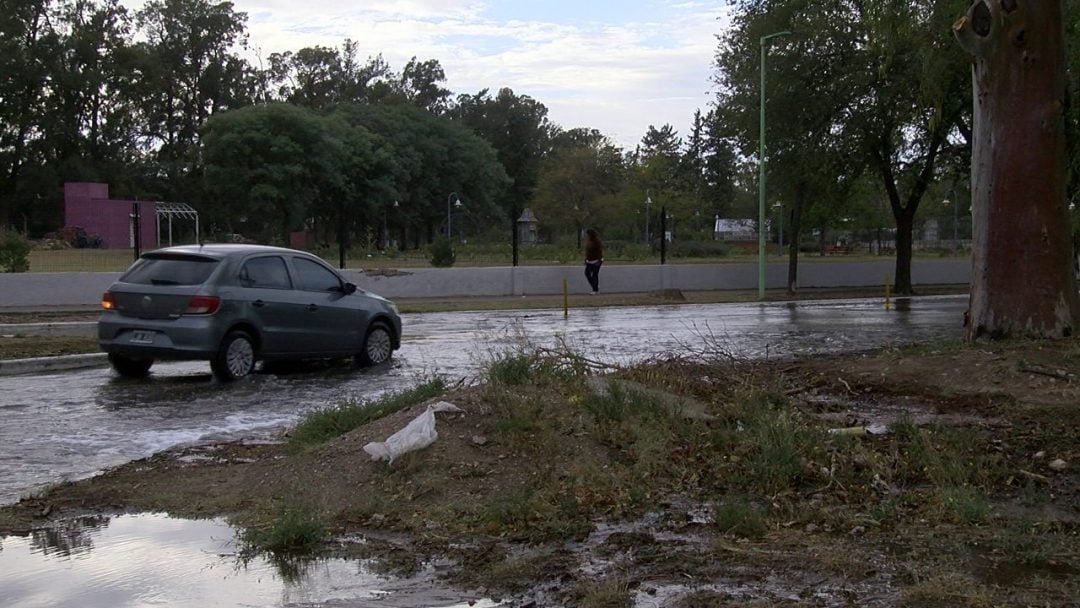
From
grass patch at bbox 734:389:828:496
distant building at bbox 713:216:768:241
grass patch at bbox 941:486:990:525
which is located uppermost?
distant building at bbox 713:216:768:241

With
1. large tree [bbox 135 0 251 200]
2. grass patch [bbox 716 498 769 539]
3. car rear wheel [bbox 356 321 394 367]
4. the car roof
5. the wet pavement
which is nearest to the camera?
the wet pavement

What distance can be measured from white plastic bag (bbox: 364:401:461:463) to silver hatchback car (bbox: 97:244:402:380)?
5863 mm

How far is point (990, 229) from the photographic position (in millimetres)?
11531

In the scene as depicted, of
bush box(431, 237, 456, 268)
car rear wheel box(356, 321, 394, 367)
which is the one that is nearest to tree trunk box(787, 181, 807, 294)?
bush box(431, 237, 456, 268)

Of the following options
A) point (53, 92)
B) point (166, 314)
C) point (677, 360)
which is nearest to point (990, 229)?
point (677, 360)

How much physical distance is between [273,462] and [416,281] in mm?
23082

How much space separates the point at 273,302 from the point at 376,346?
200 cm

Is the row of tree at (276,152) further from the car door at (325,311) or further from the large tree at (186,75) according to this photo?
the car door at (325,311)

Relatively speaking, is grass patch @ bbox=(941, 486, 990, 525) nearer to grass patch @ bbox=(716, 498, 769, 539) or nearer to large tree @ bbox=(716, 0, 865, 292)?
grass patch @ bbox=(716, 498, 769, 539)

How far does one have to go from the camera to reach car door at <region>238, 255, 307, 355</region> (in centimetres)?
1290

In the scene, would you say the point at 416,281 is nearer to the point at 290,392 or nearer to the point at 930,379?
the point at 290,392

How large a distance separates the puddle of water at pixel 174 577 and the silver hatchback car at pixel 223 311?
628 cm

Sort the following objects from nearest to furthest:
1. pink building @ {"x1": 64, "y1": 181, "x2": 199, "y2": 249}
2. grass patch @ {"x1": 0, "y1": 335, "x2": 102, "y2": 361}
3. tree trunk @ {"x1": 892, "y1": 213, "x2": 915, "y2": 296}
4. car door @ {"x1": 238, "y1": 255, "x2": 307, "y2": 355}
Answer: car door @ {"x1": 238, "y1": 255, "x2": 307, "y2": 355} < grass patch @ {"x1": 0, "y1": 335, "x2": 102, "y2": 361} < tree trunk @ {"x1": 892, "y1": 213, "x2": 915, "y2": 296} < pink building @ {"x1": 64, "y1": 181, "x2": 199, "y2": 249}

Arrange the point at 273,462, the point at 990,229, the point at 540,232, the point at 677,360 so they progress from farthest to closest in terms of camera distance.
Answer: the point at 540,232, the point at 990,229, the point at 677,360, the point at 273,462
